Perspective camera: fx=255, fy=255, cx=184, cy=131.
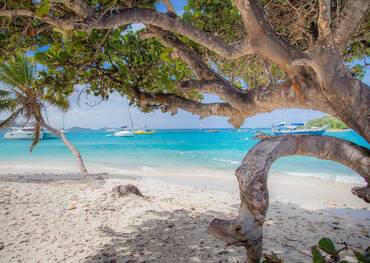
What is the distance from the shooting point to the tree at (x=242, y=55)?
7.55 feet

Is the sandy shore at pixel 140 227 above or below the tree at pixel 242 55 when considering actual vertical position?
below

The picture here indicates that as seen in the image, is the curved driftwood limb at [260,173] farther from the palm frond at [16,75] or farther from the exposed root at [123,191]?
the palm frond at [16,75]

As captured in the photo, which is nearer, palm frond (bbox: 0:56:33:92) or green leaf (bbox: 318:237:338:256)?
green leaf (bbox: 318:237:338:256)

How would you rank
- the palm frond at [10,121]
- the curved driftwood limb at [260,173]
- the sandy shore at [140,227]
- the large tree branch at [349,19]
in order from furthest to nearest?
the palm frond at [10,121]
the sandy shore at [140,227]
the large tree branch at [349,19]
the curved driftwood limb at [260,173]

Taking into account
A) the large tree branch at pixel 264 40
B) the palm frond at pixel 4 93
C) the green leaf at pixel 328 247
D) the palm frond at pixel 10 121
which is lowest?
the green leaf at pixel 328 247

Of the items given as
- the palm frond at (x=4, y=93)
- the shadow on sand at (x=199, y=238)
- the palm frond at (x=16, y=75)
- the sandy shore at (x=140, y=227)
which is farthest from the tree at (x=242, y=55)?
the palm frond at (x=4, y=93)

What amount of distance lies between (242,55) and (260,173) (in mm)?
1474

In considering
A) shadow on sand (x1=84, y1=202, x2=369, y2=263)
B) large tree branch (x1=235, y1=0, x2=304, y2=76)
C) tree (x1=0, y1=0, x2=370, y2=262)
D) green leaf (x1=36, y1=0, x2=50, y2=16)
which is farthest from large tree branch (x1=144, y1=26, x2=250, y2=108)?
shadow on sand (x1=84, y1=202, x2=369, y2=263)

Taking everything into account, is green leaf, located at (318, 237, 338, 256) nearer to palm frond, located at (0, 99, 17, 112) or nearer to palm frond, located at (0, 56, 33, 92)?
palm frond, located at (0, 56, 33, 92)

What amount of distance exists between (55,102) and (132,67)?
1119 centimetres

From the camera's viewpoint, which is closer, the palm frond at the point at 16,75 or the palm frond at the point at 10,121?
the palm frond at the point at 16,75

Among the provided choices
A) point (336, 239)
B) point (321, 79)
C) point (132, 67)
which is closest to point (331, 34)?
point (321, 79)

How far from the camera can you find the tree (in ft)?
7.55

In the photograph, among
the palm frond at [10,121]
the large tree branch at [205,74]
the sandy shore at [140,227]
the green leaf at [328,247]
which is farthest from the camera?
the palm frond at [10,121]
